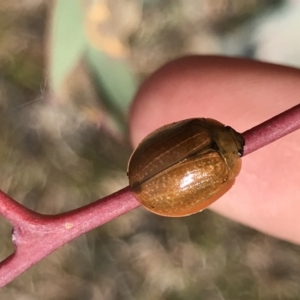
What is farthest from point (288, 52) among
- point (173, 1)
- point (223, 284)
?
point (223, 284)

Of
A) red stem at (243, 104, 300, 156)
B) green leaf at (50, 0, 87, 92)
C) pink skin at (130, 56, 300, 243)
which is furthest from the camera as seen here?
green leaf at (50, 0, 87, 92)

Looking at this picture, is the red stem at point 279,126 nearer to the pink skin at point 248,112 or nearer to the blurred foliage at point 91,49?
the pink skin at point 248,112

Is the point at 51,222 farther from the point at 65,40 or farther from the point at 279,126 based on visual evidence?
the point at 65,40

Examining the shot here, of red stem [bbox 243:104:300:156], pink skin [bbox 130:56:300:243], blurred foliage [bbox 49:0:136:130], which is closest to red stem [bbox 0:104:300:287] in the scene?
red stem [bbox 243:104:300:156]

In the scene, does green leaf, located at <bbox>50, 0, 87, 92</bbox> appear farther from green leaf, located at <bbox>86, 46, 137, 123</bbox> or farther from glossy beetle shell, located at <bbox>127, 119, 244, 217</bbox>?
glossy beetle shell, located at <bbox>127, 119, 244, 217</bbox>

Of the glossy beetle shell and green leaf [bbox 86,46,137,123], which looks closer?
the glossy beetle shell

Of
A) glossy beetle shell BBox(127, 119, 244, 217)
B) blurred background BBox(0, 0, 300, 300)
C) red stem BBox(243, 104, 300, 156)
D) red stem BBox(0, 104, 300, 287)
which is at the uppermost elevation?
red stem BBox(243, 104, 300, 156)

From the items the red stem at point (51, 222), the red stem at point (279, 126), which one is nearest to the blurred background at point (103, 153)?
the red stem at point (51, 222)

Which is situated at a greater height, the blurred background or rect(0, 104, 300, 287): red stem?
rect(0, 104, 300, 287): red stem
